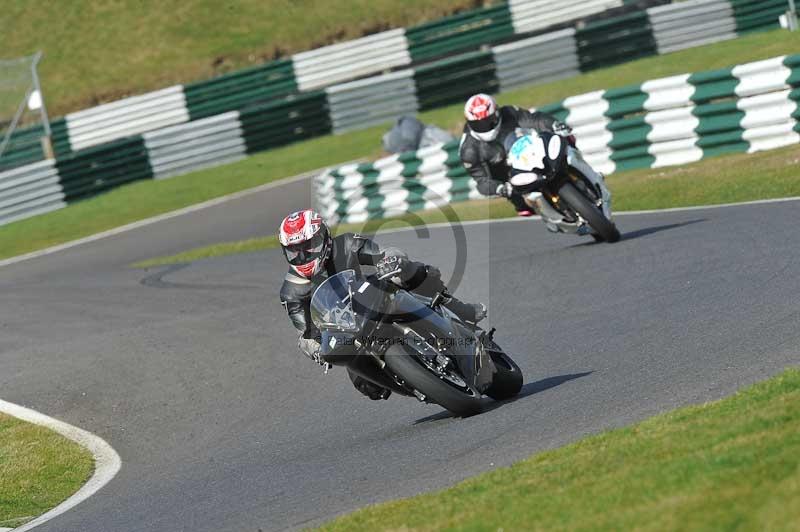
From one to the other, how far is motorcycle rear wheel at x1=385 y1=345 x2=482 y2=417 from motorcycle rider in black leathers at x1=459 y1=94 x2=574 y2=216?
6344mm

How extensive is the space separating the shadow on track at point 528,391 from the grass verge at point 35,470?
2460 millimetres

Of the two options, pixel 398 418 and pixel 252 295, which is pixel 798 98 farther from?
pixel 398 418

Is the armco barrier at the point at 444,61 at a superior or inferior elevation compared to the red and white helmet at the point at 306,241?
inferior

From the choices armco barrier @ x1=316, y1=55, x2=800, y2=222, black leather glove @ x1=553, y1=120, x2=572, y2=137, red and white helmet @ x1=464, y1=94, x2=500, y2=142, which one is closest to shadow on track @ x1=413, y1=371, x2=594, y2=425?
black leather glove @ x1=553, y1=120, x2=572, y2=137

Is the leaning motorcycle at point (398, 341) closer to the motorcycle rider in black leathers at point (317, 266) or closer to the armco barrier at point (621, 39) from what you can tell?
the motorcycle rider in black leathers at point (317, 266)

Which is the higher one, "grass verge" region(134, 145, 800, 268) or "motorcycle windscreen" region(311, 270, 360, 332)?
"motorcycle windscreen" region(311, 270, 360, 332)

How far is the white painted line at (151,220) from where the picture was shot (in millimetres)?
24719

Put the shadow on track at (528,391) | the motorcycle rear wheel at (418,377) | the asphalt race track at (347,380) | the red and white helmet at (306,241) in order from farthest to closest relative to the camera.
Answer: the shadow on track at (528,391)
the red and white helmet at (306,241)
the motorcycle rear wheel at (418,377)
the asphalt race track at (347,380)

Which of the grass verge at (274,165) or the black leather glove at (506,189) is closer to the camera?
the black leather glove at (506,189)

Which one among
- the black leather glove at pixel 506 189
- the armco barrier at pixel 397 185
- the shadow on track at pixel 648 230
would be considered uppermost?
the black leather glove at pixel 506 189

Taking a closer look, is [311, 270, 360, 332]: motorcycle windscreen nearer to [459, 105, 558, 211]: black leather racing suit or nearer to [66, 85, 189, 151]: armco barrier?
[459, 105, 558, 211]: black leather racing suit

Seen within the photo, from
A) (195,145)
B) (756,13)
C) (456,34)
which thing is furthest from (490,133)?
(456,34)

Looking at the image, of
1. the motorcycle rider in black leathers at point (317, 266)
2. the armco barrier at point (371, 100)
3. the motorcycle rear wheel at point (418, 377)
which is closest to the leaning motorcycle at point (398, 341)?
the motorcycle rear wheel at point (418, 377)

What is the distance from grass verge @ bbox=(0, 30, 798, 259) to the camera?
26375 mm
